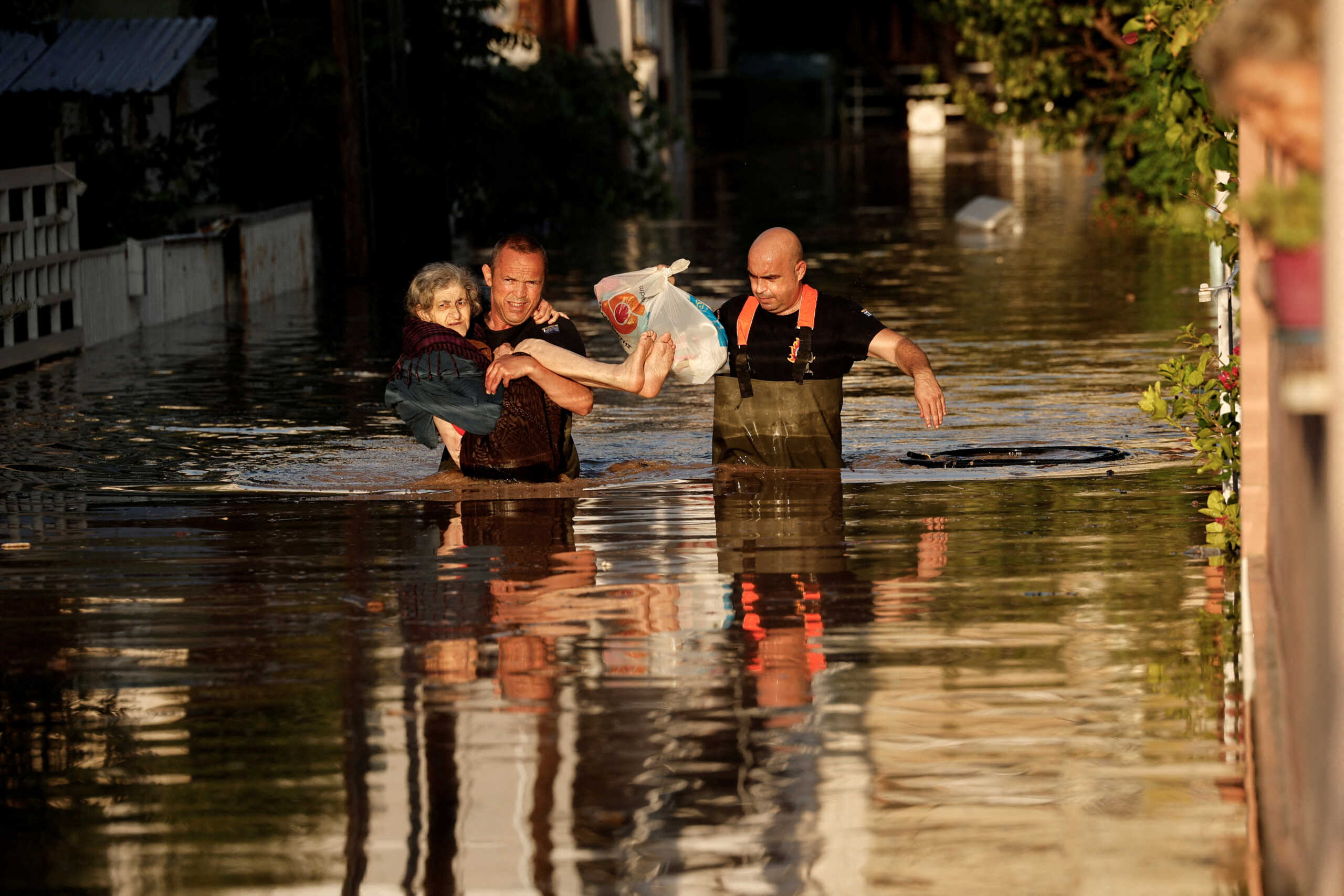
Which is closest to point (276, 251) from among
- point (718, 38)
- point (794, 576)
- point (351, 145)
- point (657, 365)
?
point (351, 145)

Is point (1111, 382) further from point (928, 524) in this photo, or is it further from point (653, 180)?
point (653, 180)

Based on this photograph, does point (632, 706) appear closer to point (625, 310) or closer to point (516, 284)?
point (516, 284)

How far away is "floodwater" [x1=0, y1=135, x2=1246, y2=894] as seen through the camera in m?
5.10

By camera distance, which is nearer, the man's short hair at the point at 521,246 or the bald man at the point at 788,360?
the man's short hair at the point at 521,246

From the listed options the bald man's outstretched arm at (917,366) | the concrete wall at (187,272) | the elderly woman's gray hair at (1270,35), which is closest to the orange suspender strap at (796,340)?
the bald man's outstretched arm at (917,366)

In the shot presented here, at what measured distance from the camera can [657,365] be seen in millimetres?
9516

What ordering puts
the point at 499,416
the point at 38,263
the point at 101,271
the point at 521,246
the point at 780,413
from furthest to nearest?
the point at 101,271 < the point at 38,263 < the point at 780,413 < the point at 499,416 < the point at 521,246

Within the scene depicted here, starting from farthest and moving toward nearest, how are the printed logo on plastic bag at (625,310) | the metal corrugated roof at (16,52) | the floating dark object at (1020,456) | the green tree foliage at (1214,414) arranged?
the metal corrugated roof at (16,52) < the floating dark object at (1020,456) < the printed logo on plastic bag at (625,310) < the green tree foliage at (1214,414)

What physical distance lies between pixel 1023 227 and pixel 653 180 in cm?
675

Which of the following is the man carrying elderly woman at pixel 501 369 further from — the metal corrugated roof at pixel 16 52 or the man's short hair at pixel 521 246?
the metal corrugated roof at pixel 16 52

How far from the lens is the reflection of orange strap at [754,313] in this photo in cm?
998

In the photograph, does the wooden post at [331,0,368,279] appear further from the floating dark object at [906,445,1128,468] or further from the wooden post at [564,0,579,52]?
the wooden post at [564,0,579,52]

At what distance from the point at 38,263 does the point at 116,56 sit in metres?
7.94

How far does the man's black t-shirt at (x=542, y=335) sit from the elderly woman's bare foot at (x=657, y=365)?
0.38 m
